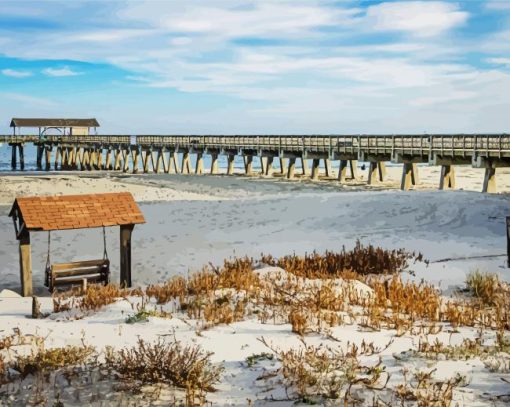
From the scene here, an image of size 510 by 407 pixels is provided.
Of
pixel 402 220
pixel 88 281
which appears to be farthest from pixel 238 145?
pixel 88 281

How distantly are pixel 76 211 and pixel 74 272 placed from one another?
1.19 m

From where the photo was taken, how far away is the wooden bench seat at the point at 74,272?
38.0ft

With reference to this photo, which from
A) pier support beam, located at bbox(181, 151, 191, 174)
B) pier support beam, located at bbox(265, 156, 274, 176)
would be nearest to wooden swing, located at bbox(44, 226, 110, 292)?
pier support beam, located at bbox(265, 156, 274, 176)

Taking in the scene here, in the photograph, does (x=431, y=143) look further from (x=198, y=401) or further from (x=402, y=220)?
(x=198, y=401)

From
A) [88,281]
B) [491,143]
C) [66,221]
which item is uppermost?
[491,143]

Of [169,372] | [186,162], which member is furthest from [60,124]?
[169,372]

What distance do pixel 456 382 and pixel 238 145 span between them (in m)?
44.0

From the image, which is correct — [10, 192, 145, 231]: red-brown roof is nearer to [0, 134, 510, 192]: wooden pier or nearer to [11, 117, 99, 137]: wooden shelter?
[0, 134, 510, 192]: wooden pier

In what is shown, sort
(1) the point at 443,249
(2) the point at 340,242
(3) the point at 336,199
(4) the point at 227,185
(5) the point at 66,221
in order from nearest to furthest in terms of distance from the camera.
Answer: (5) the point at 66,221, (1) the point at 443,249, (2) the point at 340,242, (3) the point at 336,199, (4) the point at 227,185

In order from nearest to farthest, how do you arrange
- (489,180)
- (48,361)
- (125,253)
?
(48,361) → (125,253) → (489,180)

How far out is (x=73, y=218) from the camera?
1191 centimetres

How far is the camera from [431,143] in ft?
100

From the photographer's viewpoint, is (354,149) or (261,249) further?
(354,149)

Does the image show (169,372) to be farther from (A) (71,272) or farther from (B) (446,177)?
(B) (446,177)
